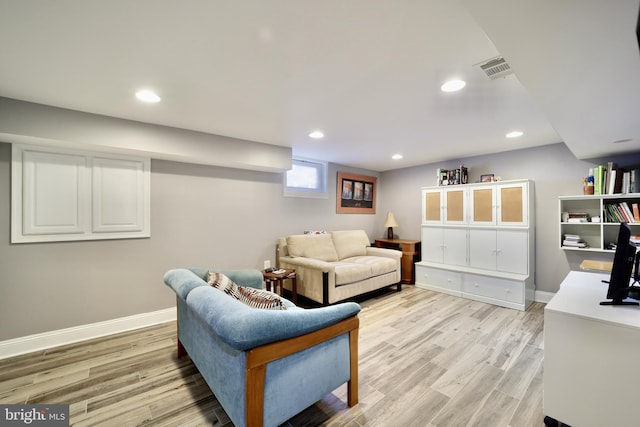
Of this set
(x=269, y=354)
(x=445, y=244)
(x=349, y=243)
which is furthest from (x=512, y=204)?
(x=269, y=354)

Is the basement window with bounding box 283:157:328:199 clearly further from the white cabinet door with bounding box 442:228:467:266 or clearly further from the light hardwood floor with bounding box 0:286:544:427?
the light hardwood floor with bounding box 0:286:544:427

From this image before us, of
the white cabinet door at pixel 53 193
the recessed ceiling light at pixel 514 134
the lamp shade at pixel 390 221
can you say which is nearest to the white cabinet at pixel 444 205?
the lamp shade at pixel 390 221

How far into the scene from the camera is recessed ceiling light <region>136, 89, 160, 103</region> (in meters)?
2.07

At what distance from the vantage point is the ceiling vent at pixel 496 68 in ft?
5.31

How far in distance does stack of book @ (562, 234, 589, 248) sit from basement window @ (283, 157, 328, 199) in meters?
3.51

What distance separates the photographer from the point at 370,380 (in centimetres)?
200

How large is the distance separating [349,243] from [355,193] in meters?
1.23

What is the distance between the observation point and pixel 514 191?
362 centimetres

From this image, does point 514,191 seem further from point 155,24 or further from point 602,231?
point 155,24

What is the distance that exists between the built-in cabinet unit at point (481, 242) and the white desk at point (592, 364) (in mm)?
2236

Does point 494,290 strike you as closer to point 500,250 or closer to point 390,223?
point 500,250

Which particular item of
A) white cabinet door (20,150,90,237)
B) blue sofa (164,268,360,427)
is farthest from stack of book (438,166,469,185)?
white cabinet door (20,150,90,237)

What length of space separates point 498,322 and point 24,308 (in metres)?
4.97

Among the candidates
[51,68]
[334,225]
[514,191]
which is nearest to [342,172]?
[334,225]
